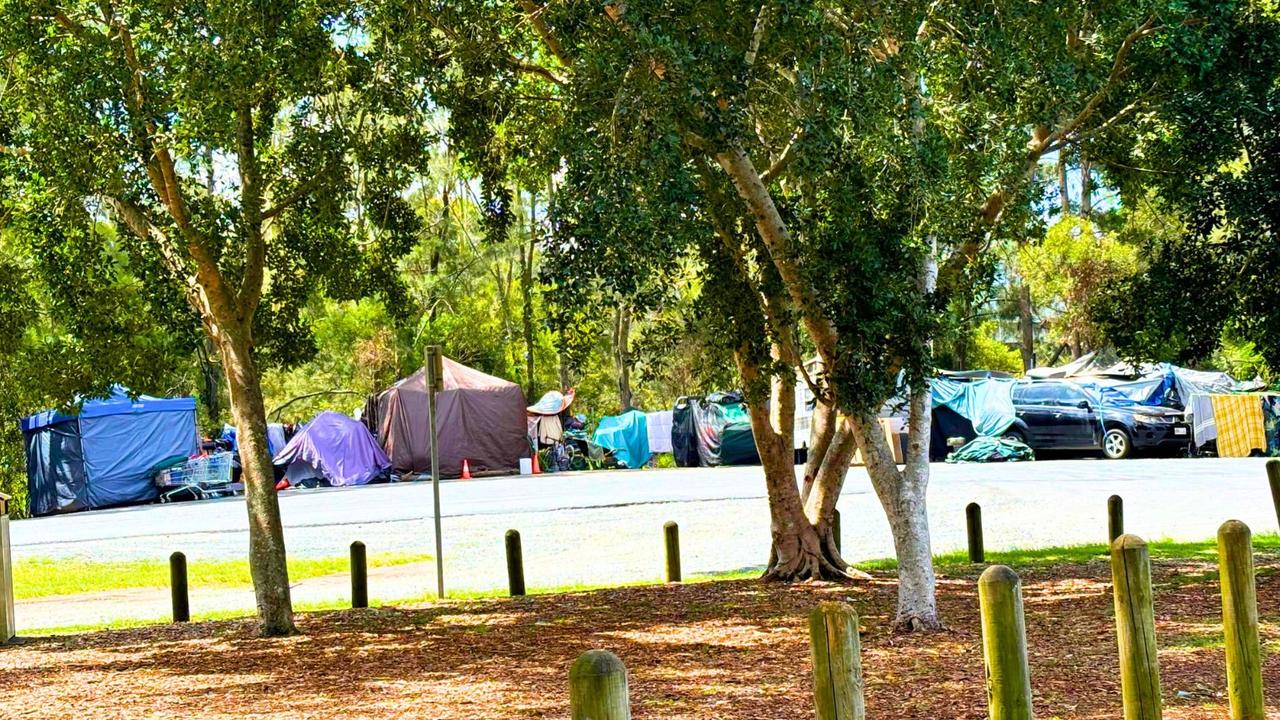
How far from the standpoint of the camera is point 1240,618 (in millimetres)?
5094

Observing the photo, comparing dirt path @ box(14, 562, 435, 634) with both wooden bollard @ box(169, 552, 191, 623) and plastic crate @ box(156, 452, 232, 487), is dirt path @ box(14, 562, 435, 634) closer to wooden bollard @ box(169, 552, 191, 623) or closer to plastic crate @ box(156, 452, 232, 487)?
wooden bollard @ box(169, 552, 191, 623)

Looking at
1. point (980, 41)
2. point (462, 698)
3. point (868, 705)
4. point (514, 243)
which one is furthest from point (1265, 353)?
point (514, 243)

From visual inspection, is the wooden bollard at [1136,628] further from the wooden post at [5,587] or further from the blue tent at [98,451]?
the blue tent at [98,451]

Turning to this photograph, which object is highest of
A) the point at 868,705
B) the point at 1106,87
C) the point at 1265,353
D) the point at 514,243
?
the point at 514,243

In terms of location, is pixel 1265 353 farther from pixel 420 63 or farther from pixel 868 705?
→ pixel 420 63

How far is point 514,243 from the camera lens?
41156 mm

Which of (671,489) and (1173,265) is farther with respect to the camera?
(671,489)

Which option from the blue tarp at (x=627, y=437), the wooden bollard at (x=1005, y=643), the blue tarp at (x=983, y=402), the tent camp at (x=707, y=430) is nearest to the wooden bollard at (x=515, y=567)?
the wooden bollard at (x=1005, y=643)

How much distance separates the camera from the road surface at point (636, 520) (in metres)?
16.8

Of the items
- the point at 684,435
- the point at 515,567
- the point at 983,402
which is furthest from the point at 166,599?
the point at 684,435

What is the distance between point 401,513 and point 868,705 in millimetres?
17655

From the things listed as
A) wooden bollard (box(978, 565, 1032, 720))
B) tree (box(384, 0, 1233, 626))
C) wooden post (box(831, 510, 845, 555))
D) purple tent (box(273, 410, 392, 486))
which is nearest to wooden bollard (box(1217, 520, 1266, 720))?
wooden bollard (box(978, 565, 1032, 720))

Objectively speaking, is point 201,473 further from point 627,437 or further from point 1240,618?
point 1240,618

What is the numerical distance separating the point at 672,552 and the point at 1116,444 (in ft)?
62.5
